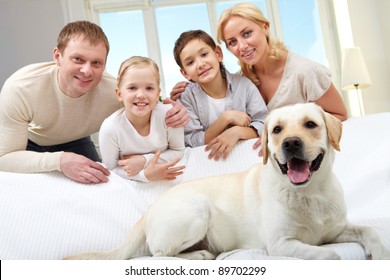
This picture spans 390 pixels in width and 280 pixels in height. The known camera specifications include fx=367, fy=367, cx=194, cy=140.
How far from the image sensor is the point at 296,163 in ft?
1.44

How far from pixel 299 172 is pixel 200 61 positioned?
0.42 metres

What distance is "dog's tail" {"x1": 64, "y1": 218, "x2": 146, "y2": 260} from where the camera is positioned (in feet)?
1.66

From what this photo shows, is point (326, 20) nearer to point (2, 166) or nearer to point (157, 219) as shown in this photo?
point (157, 219)

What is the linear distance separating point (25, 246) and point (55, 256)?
0.17ft

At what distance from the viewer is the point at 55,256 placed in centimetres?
57

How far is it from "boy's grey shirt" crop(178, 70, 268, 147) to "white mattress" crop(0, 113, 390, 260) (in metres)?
0.06

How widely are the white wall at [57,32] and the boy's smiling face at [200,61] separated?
28 cm

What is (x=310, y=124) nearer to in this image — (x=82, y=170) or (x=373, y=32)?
(x=373, y=32)

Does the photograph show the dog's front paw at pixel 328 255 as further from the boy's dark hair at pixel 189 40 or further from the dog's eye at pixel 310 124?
the boy's dark hair at pixel 189 40

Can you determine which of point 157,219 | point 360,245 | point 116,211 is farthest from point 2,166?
point 360,245

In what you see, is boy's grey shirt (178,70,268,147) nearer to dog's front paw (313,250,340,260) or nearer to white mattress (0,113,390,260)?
white mattress (0,113,390,260)

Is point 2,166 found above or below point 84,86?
below

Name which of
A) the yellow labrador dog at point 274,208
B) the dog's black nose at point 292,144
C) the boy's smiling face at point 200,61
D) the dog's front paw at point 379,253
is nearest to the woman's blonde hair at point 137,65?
the boy's smiling face at point 200,61

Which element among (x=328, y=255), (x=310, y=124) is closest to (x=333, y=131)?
(x=310, y=124)
